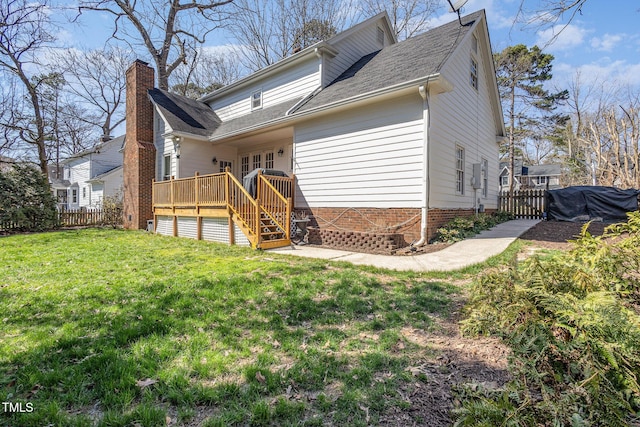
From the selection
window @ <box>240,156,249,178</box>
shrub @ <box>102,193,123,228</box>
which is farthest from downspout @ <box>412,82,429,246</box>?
shrub @ <box>102,193,123,228</box>

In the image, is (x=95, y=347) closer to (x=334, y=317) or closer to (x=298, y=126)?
(x=334, y=317)

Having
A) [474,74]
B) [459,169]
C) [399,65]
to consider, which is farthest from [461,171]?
[474,74]

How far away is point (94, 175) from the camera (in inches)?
1028

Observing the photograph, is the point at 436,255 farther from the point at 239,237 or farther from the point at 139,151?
the point at 139,151

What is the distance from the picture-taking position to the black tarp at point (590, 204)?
1220cm

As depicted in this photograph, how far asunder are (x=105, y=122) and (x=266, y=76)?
78.4ft

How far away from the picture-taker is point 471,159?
11.1 meters

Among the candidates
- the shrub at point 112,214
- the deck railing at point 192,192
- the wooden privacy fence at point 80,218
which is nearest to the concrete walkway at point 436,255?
the deck railing at point 192,192

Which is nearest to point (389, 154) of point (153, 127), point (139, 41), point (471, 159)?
point (471, 159)

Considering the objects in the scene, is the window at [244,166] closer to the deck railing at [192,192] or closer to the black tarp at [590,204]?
the deck railing at [192,192]

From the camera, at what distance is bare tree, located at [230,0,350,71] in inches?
810

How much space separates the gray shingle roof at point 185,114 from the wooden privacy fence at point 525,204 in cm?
1342

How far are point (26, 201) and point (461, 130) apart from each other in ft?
56.1

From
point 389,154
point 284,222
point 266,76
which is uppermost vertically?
point 266,76
